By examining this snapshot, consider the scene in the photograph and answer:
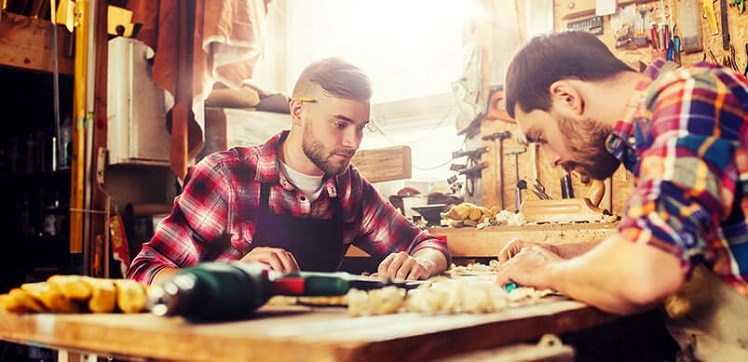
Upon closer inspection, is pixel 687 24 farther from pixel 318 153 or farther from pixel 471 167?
pixel 318 153

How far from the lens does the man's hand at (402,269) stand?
2.02 meters

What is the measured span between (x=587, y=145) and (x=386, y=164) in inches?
72.6

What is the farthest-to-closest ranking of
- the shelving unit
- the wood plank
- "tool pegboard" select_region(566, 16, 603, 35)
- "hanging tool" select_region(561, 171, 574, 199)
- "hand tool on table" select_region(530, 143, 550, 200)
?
the shelving unit < the wood plank < "tool pegboard" select_region(566, 16, 603, 35) < "hand tool on table" select_region(530, 143, 550, 200) < "hanging tool" select_region(561, 171, 574, 199)

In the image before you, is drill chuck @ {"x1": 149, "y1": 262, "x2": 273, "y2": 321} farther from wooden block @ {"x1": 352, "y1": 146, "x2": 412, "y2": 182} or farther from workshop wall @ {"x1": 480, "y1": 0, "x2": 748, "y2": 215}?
workshop wall @ {"x1": 480, "y1": 0, "x2": 748, "y2": 215}

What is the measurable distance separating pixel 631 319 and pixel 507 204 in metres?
2.13

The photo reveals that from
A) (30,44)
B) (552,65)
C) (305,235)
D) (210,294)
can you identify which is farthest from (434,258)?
(30,44)

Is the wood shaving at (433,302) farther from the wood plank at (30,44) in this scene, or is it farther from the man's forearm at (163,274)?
the wood plank at (30,44)

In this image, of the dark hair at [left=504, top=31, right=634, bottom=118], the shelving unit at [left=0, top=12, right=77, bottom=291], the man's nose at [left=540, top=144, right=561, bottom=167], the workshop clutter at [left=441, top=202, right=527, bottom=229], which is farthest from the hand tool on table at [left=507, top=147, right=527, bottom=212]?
the shelving unit at [left=0, top=12, right=77, bottom=291]

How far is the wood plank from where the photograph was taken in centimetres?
377

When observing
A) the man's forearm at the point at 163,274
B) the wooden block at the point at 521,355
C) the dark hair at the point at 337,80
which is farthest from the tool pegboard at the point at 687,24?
the wooden block at the point at 521,355

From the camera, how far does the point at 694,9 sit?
3.33 meters

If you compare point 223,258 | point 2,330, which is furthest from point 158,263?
point 2,330

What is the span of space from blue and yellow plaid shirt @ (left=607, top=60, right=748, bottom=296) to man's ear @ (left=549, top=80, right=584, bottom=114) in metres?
0.20

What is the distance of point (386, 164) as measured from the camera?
3512 millimetres
